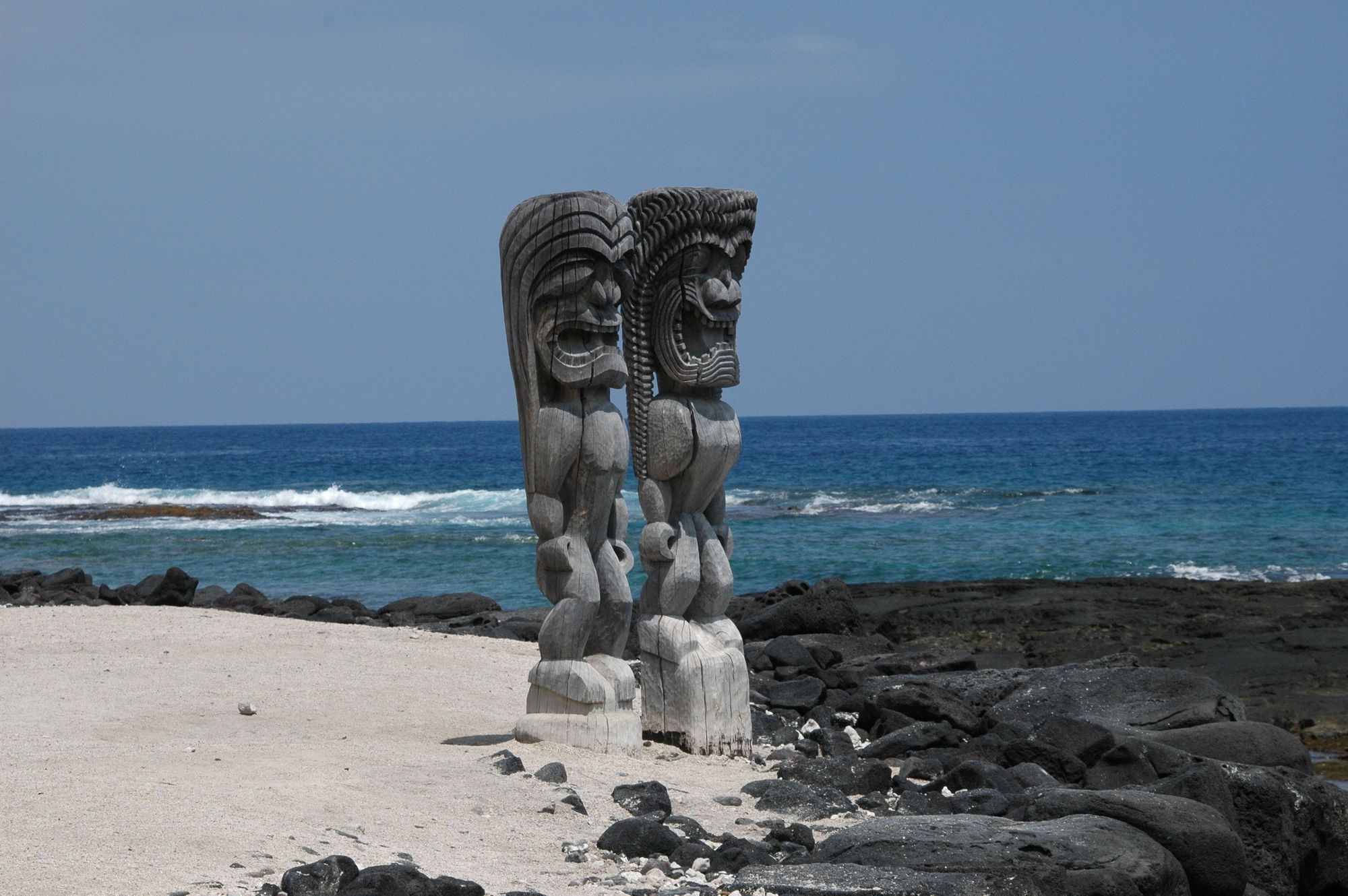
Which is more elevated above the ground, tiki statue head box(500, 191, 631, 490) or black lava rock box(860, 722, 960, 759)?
tiki statue head box(500, 191, 631, 490)

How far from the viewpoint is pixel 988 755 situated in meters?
8.69

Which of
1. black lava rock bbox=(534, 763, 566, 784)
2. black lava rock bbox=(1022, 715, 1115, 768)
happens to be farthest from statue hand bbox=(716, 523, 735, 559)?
black lava rock bbox=(1022, 715, 1115, 768)

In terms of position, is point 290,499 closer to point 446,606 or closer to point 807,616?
point 446,606

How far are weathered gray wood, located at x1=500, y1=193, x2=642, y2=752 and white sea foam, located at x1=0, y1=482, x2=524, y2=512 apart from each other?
32497mm

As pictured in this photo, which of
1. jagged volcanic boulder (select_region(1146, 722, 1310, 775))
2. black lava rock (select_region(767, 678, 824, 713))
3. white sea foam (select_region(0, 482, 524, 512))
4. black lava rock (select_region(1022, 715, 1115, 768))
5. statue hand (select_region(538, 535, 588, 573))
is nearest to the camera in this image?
statue hand (select_region(538, 535, 588, 573))

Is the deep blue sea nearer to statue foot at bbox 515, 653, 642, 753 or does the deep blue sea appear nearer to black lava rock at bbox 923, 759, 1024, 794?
statue foot at bbox 515, 653, 642, 753

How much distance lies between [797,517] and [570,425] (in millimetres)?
28062

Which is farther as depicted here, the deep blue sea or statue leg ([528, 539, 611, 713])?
the deep blue sea

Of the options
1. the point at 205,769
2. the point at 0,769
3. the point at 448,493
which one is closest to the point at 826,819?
the point at 205,769

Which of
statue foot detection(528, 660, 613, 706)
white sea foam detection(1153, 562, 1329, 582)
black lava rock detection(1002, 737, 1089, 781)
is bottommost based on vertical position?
white sea foam detection(1153, 562, 1329, 582)

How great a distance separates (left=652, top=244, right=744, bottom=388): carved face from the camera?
818 centimetres

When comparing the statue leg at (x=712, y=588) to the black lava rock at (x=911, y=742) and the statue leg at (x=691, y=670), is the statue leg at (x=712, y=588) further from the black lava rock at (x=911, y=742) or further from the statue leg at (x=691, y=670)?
the black lava rock at (x=911, y=742)

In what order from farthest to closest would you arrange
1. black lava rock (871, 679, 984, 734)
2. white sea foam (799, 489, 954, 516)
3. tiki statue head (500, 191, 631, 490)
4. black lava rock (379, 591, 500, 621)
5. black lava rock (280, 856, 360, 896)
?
1. white sea foam (799, 489, 954, 516)
2. black lava rock (379, 591, 500, 621)
3. black lava rock (871, 679, 984, 734)
4. tiki statue head (500, 191, 631, 490)
5. black lava rock (280, 856, 360, 896)

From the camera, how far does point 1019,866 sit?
5406mm
